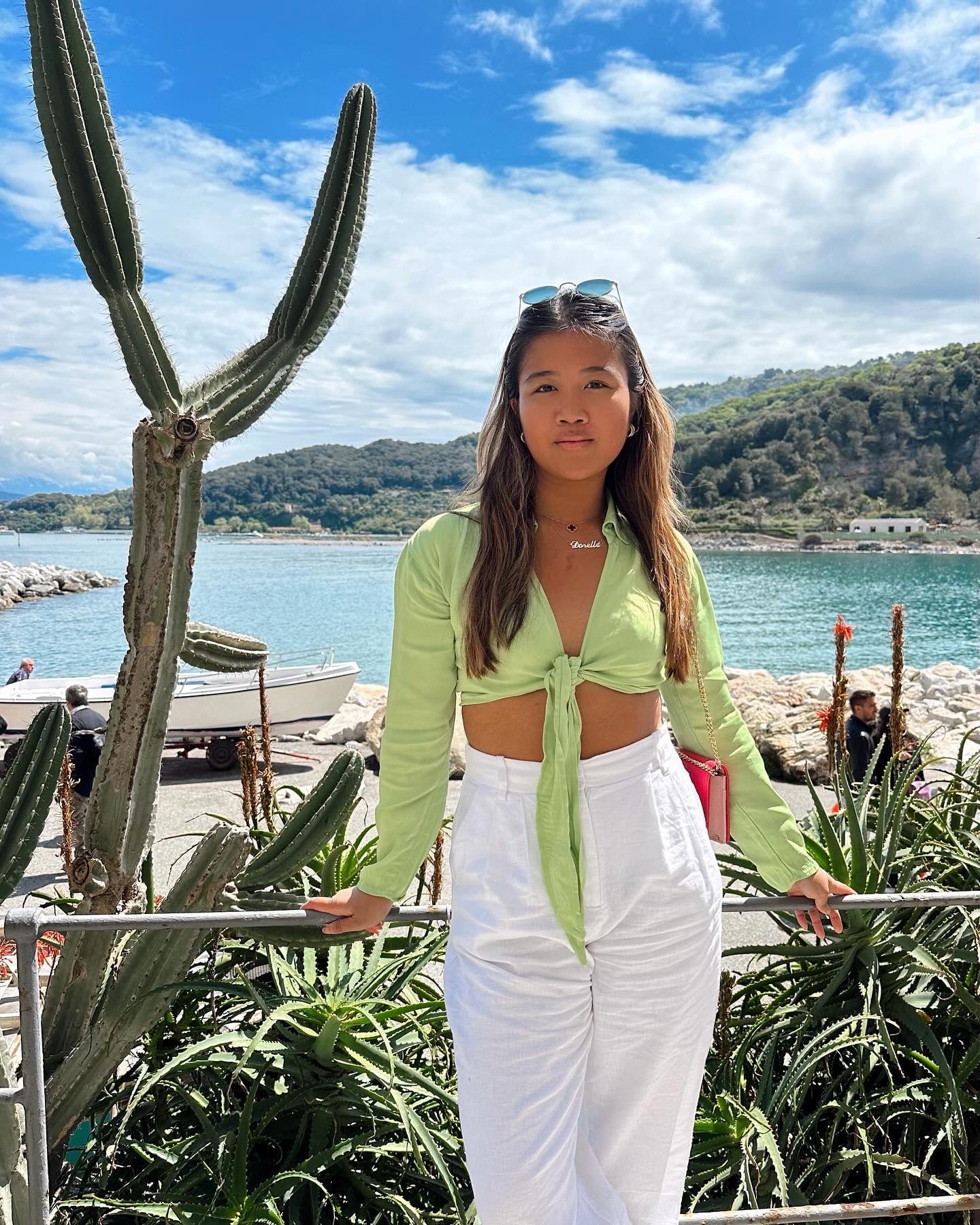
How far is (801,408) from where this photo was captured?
305ft

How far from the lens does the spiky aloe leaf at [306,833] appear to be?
2117 millimetres

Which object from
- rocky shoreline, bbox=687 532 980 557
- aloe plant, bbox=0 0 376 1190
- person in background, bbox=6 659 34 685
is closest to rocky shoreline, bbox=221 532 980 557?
rocky shoreline, bbox=687 532 980 557

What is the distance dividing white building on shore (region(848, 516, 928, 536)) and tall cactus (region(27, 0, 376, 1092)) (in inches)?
3587

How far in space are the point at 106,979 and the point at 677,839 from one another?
1358mm

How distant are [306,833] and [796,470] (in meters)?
90.1

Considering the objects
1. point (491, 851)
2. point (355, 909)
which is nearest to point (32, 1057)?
point (355, 909)

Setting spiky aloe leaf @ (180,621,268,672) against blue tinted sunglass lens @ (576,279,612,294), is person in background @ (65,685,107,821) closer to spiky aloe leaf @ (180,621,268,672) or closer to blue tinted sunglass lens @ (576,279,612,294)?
spiky aloe leaf @ (180,621,268,672)

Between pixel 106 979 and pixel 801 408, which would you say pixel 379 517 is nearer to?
pixel 801 408

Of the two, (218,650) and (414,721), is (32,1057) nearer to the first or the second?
(414,721)

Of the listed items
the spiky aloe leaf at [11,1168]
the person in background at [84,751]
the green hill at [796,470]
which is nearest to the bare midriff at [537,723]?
the spiky aloe leaf at [11,1168]

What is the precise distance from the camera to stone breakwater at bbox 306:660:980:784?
451 inches

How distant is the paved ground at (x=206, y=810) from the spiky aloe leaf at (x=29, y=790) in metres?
3.86

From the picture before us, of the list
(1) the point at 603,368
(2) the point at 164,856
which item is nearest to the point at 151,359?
(1) the point at 603,368

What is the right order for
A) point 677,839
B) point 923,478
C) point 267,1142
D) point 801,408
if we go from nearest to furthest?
1. point 677,839
2. point 267,1142
3. point 923,478
4. point 801,408
